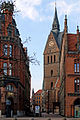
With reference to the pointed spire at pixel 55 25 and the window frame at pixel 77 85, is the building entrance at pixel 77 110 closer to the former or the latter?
the window frame at pixel 77 85

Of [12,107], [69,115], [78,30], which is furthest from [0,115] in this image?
[78,30]

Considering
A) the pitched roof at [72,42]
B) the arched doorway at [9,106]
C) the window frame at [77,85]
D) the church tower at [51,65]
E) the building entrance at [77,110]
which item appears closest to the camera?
the building entrance at [77,110]

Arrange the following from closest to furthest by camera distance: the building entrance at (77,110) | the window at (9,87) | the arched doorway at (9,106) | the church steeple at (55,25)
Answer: the building entrance at (77,110) < the arched doorway at (9,106) < the window at (9,87) < the church steeple at (55,25)

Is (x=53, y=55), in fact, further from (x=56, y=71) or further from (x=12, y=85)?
(x=12, y=85)

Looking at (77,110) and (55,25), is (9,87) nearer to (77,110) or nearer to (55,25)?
(77,110)

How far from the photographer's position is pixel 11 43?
53906mm

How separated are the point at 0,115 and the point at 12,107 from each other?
3.71 meters

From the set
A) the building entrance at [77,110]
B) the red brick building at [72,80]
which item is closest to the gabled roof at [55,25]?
the red brick building at [72,80]

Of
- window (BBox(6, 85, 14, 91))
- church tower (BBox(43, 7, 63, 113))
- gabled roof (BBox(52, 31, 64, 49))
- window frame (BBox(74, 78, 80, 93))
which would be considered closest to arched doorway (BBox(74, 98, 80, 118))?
window frame (BBox(74, 78, 80, 93))

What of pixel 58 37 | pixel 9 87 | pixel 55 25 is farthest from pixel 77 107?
pixel 55 25

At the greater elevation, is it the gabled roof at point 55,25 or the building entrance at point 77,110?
the gabled roof at point 55,25

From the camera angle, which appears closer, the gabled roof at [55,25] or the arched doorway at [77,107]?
the arched doorway at [77,107]

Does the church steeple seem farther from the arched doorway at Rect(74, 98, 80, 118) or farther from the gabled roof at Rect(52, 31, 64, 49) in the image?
the arched doorway at Rect(74, 98, 80, 118)

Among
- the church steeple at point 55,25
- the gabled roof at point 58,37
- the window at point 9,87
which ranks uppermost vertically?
the church steeple at point 55,25
